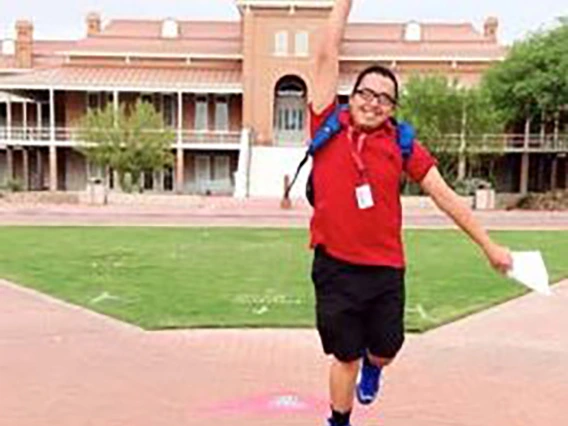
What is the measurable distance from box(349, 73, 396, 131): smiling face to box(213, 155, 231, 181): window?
44033 millimetres

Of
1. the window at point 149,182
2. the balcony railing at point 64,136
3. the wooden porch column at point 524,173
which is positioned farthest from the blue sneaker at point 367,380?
the wooden porch column at point 524,173

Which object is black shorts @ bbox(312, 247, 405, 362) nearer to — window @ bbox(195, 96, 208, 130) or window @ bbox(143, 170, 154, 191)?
window @ bbox(143, 170, 154, 191)

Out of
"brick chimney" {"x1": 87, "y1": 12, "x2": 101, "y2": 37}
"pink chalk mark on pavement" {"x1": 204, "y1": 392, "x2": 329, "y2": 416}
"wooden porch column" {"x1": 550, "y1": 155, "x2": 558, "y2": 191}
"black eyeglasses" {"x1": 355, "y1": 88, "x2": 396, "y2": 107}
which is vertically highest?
"brick chimney" {"x1": 87, "y1": 12, "x2": 101, "y2": 37}

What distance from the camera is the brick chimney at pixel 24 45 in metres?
58.1

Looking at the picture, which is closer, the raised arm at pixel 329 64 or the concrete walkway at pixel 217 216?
the raised arm at pixel 329 64

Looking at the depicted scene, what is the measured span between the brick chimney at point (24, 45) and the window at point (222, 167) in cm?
1582

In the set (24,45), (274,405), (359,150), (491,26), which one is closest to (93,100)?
(24,45)

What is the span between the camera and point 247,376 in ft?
24.6

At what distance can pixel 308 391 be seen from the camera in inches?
276

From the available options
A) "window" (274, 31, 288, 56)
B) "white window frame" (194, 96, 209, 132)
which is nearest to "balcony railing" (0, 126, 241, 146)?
"white window frame" (194, 96, 209, 132)

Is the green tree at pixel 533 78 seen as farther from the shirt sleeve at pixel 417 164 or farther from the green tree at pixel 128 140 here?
the shirt sleeve at pixel 417 164

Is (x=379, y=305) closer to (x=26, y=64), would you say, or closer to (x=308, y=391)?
(x=308, y=391)

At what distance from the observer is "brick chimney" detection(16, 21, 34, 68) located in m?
58.1

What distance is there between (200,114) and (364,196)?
45824mm
